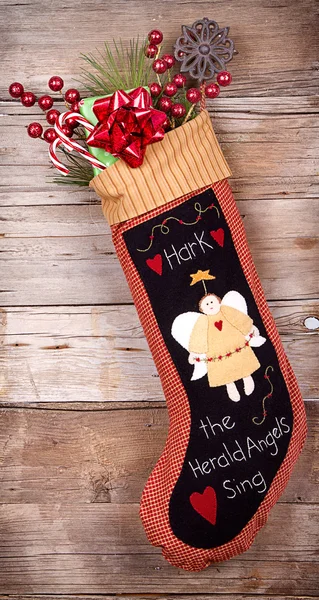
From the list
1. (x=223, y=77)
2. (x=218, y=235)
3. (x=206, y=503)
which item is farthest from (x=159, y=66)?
(x=206, y=503)

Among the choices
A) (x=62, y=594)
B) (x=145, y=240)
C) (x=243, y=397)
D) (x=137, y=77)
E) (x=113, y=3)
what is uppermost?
(x=113, y=3)

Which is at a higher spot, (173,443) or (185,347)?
(185,347)

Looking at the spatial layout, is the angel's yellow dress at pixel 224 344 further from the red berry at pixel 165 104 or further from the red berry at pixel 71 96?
the red berry at pixel 71 96

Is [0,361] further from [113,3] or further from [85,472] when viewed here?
[113,3]

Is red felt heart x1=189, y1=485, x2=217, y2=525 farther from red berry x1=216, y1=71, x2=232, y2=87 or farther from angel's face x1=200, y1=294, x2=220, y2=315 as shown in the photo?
red berry x1=216, y1=71, x2=232, y2=87

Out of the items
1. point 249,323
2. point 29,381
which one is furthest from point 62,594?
point 249,323

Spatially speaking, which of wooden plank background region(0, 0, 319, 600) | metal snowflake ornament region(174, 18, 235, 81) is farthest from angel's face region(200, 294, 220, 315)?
metal snowflake ornament region(174, 18, 235, 81)
